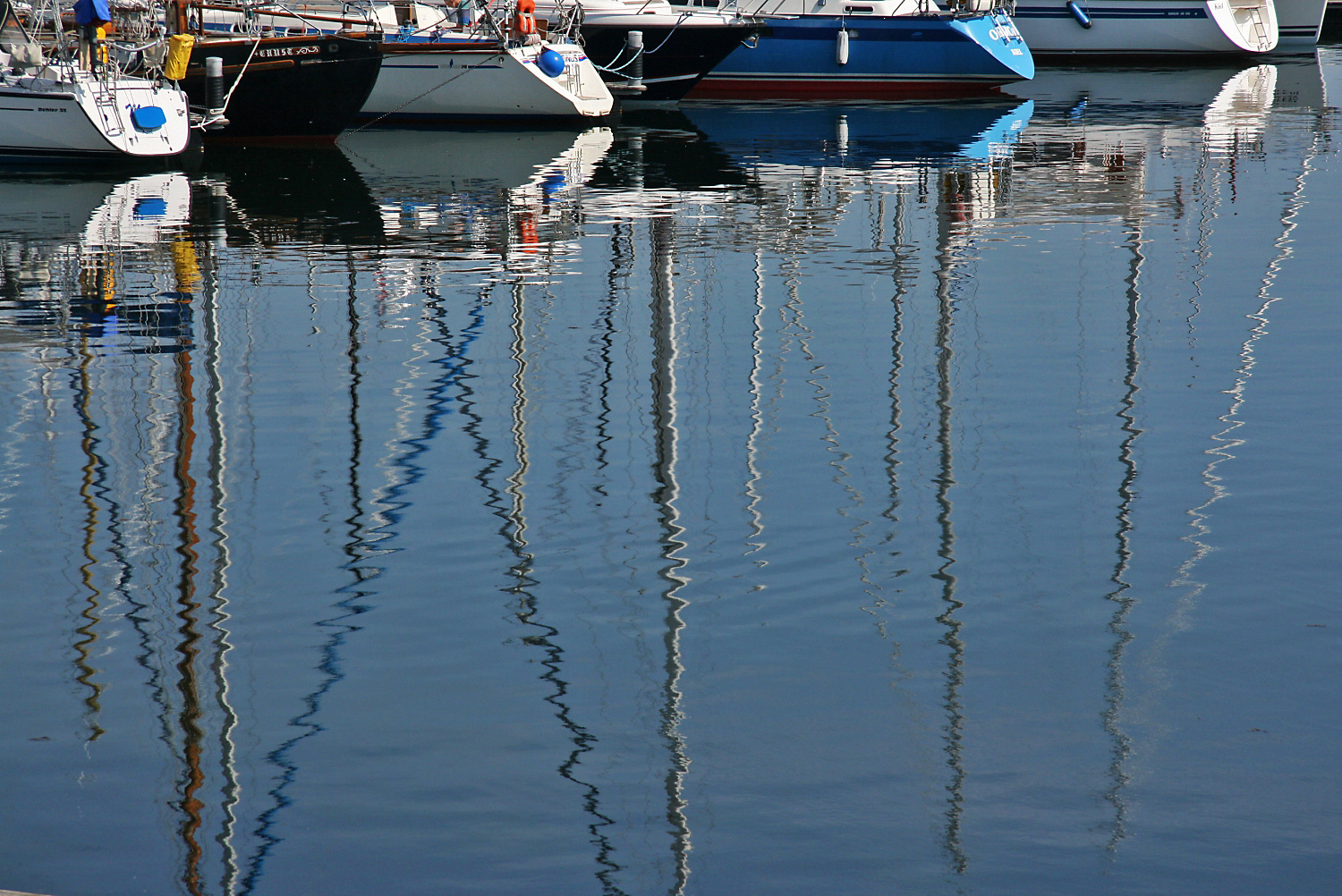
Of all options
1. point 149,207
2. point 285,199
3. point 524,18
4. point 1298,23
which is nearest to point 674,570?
point 149,207

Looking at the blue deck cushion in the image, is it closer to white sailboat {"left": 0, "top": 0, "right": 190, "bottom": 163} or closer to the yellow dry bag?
white sailboat {"left": 0, "top": 0, "right": 190, "bottom": 163}

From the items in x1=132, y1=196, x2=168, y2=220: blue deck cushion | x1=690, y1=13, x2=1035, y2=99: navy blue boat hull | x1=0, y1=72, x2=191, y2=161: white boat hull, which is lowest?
x1=132, y1=196, x2=168, y2=220: blue deck cushion

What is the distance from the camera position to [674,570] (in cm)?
707

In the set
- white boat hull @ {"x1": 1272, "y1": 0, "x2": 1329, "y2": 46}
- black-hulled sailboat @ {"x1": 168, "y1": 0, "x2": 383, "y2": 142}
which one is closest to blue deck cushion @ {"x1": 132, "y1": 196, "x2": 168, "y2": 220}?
black-hulled sailboat @ {"x1": 168, "y1": 0, "x2": 383, "y2": 142}

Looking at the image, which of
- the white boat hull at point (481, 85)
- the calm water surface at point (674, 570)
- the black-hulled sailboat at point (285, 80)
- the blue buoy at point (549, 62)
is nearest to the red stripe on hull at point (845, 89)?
the white boat hull at point (481, 85)

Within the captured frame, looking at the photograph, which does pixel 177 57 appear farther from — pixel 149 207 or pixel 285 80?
pixel 149 207

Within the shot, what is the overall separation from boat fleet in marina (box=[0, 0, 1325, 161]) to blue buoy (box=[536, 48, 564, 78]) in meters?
0.05

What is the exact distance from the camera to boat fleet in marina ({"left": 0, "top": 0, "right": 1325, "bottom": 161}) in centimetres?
2173

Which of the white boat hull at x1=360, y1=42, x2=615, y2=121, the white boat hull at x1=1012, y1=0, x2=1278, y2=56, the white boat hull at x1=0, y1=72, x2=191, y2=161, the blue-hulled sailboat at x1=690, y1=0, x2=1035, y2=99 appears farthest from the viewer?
the white boat hull at x1=1012, y1=0, x2=1278, y2=56

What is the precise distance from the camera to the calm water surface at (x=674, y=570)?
4887 millimetres

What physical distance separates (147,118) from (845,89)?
1708 cm

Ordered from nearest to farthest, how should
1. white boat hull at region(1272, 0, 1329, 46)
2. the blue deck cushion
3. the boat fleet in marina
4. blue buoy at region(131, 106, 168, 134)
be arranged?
the blue deck cushion < blue buoy at region(131, 106, 168, 134) < the boat fleet in marina < white boat hull at region(1272, 0, 1329, 46)

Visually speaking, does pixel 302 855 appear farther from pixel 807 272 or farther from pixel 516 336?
pixel 807 272

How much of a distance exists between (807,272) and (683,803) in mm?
9131
